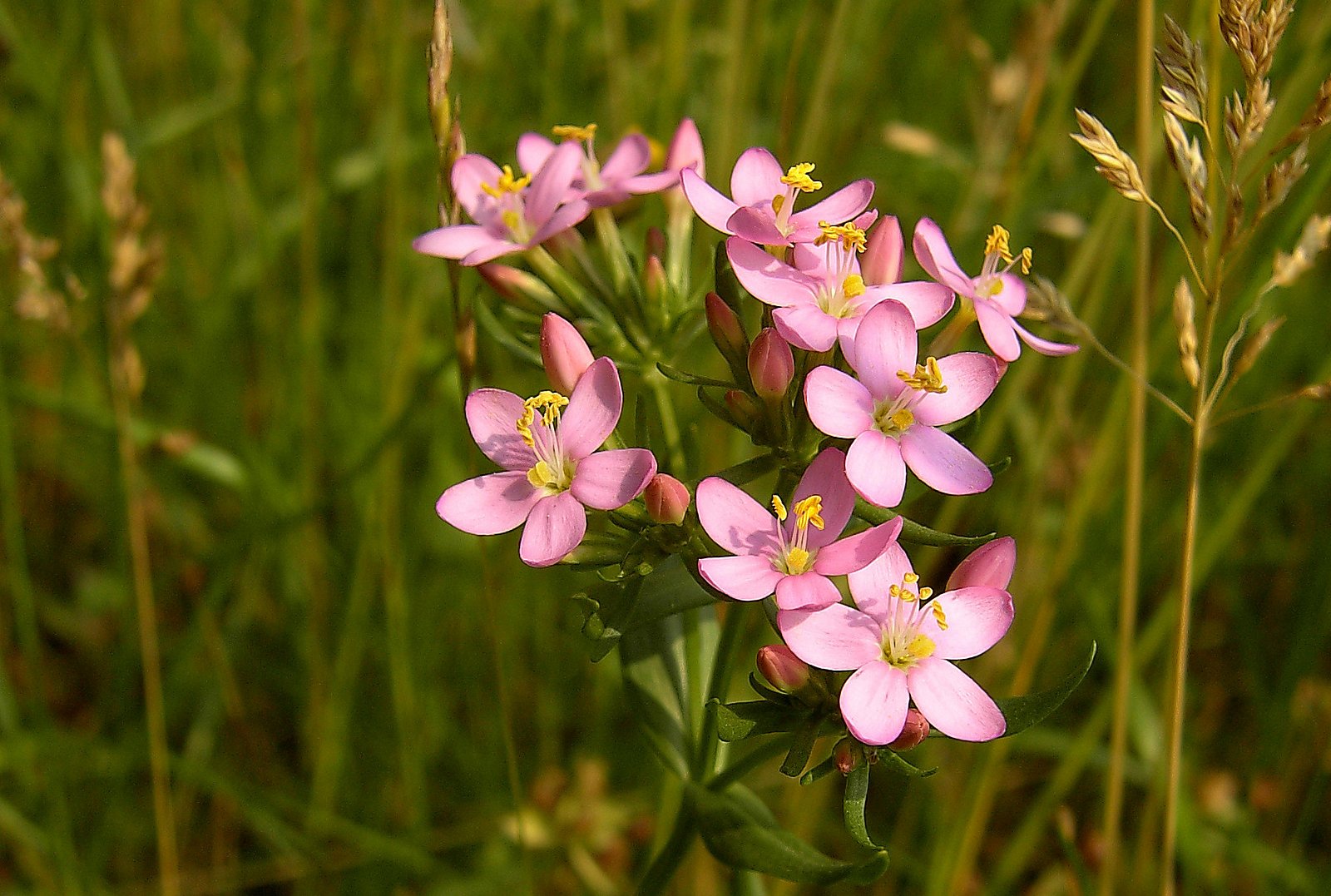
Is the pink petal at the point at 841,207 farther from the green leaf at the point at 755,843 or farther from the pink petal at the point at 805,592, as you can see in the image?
the green leaf at the point at 755,843

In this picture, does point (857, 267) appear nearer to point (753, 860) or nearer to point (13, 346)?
point (753, 860)

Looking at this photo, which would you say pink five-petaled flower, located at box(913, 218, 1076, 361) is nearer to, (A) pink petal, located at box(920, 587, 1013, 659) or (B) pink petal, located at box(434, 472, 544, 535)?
(A) pink petal, located at box(920, 587, 1013, 659)

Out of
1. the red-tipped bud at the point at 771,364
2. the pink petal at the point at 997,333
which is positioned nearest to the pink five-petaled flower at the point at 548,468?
the red-tipped bud at the point at 771,364

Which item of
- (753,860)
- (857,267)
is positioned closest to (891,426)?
(857,267)

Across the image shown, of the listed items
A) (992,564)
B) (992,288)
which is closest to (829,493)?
(992,564)

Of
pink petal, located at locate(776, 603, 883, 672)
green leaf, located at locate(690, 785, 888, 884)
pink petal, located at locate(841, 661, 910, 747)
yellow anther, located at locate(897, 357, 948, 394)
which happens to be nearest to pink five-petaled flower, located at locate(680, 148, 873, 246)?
yellow anther, located at locate(897, 357, 948, 394)

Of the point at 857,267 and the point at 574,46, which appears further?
the point at 574,46

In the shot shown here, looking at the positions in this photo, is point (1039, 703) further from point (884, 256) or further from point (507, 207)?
point (507, 207)

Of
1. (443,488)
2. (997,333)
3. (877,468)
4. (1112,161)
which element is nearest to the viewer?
(1112,161)
